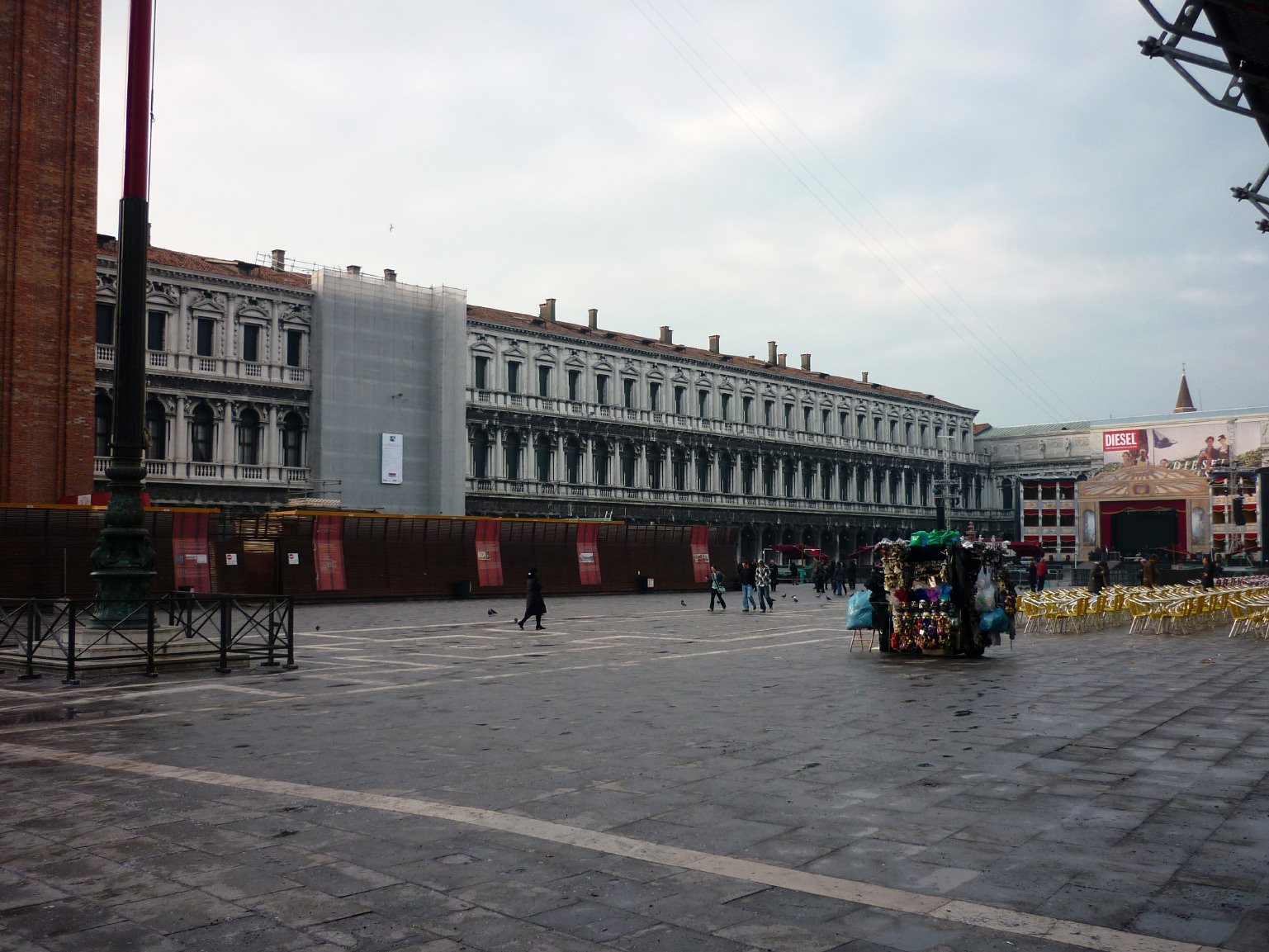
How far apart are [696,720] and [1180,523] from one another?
66500mm

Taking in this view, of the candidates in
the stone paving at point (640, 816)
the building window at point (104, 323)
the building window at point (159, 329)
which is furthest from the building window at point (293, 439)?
the stone paving at point (640, 816)

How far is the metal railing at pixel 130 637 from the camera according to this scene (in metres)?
14.5

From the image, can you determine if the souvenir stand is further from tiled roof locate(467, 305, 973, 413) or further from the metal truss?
tiled roof locate(467, 305, 973, 413)

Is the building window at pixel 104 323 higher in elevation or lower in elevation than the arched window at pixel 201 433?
higher

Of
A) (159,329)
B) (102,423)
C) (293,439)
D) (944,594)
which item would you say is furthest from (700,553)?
(944,594)

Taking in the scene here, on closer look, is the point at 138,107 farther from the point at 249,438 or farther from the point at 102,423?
the point at 249,438

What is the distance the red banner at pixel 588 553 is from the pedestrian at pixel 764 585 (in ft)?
33.2

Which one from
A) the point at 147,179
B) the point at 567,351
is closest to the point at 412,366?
the point at 567,351

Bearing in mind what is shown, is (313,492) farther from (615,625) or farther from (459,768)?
(459,768)

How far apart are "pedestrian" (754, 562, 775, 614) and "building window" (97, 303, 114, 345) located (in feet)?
84.7

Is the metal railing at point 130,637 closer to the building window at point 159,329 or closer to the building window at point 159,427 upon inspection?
the building window at point 159,427

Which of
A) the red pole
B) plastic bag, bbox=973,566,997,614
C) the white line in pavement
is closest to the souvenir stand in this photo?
plastic bag, bbox=973,566,997,614

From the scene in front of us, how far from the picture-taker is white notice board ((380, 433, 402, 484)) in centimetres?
4712

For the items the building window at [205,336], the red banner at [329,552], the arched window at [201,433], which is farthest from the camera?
the building window at [205,336]
